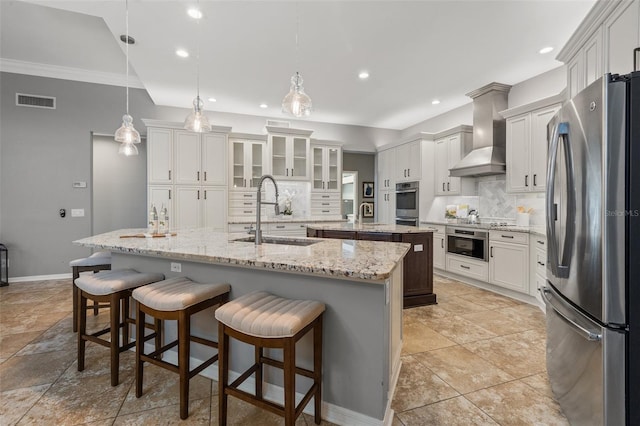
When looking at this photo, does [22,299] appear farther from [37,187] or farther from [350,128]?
[350,128]

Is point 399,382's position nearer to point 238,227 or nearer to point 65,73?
point 238,227

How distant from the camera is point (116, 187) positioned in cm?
511

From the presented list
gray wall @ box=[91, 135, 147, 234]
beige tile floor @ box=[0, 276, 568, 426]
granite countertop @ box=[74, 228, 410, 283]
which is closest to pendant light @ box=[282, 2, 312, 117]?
granite countertop @ box=[74, 228, 410, 283]

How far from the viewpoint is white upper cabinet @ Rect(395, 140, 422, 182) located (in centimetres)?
530

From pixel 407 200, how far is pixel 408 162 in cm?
76

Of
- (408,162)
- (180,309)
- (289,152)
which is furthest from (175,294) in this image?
(408,162)

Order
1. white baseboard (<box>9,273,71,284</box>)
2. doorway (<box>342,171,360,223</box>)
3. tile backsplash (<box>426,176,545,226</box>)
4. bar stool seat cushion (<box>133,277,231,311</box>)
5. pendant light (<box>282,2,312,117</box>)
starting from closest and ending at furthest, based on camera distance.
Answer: bar stool seat cushion (<box>133,277,231,311</box>), pendant light (<box>282,2,312,117</box>), tile backsplash (<box>426,176,545,226</box>), white baseboard (<box>9,273,71,284</box>), doorway (<box>342,171,360,223</box>)

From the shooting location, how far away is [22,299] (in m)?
3.46

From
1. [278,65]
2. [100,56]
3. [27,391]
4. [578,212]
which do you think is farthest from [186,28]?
[578,212]

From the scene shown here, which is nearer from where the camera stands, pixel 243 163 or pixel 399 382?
pixel 399 382

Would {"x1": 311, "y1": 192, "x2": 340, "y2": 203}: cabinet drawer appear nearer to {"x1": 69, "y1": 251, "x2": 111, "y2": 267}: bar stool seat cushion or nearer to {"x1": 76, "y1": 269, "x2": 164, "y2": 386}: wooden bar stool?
{"x1": 69, "y1": 251, "x2": 111, "y2": 267}: bar stool seat cushion

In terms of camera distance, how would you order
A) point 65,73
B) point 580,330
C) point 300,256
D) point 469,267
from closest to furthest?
point 580,330
point 300,256
point 469,267
point 65,73

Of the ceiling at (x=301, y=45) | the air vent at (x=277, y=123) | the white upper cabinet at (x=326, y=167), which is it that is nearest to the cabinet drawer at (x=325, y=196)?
the white upper cabinet at (x=326, y=167)

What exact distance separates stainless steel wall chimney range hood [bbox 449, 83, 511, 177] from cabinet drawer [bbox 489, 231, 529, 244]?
3.05 ft
